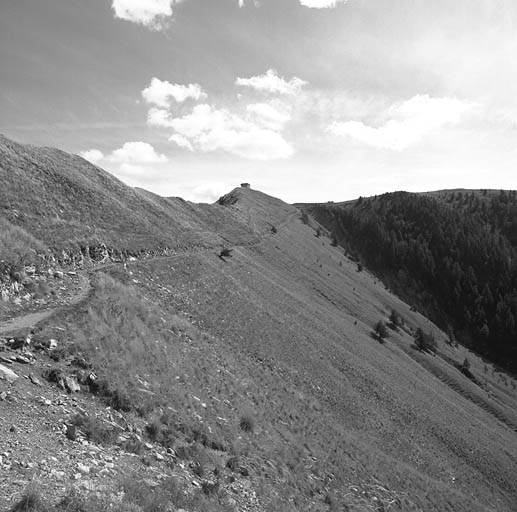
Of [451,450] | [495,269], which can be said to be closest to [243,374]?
[451,450]

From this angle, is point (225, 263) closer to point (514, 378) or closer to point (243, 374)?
point (243, 374)

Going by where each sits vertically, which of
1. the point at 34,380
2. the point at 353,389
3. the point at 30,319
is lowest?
the point at 353,389

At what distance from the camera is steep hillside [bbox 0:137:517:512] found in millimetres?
11109

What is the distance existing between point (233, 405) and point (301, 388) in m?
10.8

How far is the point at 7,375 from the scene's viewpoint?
11.2 m

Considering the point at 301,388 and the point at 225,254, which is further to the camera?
the point at 225,254

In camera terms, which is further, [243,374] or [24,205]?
[24,205]

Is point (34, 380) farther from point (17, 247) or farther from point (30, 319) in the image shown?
point (17, 247)

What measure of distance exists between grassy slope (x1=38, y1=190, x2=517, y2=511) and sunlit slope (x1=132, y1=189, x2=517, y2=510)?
0.49 ft

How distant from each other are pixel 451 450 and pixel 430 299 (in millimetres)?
157772

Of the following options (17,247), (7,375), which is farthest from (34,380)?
(17,247)

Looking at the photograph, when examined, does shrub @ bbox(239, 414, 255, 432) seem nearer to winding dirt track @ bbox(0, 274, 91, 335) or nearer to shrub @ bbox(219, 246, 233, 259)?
winding dirt track @ bbox(0, 274, 91, 335)

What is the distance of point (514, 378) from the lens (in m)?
132

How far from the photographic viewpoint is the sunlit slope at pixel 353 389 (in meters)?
25.8
